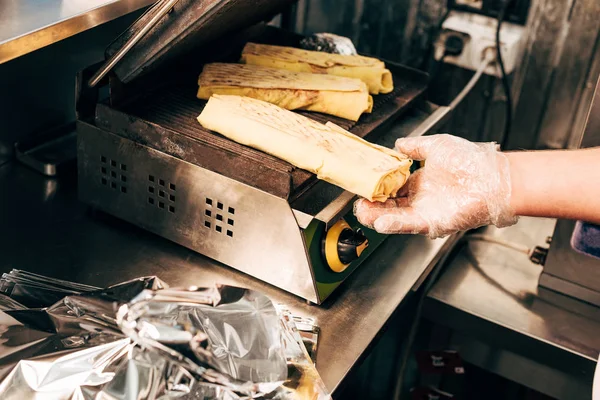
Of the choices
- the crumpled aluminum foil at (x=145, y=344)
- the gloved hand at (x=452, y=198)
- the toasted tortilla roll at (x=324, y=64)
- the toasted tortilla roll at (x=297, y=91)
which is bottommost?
the crumpled aluminum foil at (x=145, y=344)

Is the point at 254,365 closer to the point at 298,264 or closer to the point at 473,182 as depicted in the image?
the point at 298,264

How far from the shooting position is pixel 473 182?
1265 mm

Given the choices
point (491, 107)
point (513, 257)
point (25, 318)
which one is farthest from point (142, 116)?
point (491, 107)

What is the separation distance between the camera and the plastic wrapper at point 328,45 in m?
1.71

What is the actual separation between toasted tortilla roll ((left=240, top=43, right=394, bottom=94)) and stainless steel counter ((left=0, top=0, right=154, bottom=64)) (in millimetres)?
322

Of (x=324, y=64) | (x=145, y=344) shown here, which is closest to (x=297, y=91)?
(x=324, y=64)

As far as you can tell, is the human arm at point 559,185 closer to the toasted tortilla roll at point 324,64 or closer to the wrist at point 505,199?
the wrist at point 505,199

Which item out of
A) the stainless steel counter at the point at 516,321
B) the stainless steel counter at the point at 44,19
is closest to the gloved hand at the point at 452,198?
the stainless steel counter at the point at 516,321

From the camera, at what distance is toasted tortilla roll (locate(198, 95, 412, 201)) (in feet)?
3.93

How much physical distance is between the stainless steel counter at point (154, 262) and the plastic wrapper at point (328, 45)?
0.50 meters

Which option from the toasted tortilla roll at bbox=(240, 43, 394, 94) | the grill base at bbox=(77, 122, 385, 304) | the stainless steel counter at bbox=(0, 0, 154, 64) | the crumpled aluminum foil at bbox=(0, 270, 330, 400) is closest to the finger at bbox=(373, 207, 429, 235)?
the grill base at bbox=(77, 122, 385, 304)

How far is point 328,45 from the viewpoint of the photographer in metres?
1.71

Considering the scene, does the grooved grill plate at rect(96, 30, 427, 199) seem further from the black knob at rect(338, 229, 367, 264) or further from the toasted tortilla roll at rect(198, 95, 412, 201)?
the black knob at rect(338, 229, 367, 264)

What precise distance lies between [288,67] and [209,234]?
0.46 metres
